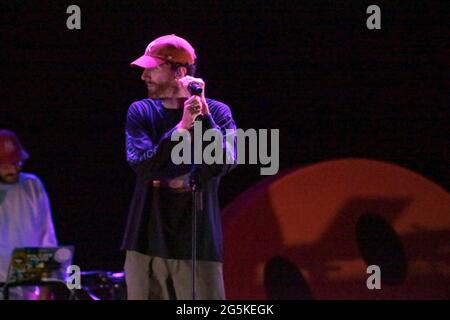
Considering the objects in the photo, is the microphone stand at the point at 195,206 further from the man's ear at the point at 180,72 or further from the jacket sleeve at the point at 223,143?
the man's ear at the point at 180,72

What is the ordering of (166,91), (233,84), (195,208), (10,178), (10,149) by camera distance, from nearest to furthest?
(195,208) → (166,91) → (10,149) → (10,178) → (233,84)

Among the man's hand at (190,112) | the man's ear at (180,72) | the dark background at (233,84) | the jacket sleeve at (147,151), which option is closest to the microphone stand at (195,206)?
the jacket sleeve at (147,151)

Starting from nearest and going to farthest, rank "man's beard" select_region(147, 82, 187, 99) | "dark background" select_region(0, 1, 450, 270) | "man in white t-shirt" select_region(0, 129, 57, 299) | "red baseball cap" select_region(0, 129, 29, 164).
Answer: "man's beard" select_region(147, 82, 187, 99)
"red baseball cap" select_region(0, 129, 29, 164)
"man in white t-shirt" select_region(0, 129, 57, 299)
"dark background" select_region(0, 1, 450, 270)

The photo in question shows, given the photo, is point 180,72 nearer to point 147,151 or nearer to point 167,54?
point 167,54

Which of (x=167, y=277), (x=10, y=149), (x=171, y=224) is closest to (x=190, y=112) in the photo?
(x=171, y=224)

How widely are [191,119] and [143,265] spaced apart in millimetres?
744

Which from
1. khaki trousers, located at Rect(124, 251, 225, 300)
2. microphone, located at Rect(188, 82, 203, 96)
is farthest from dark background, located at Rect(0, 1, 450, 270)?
khaki trousers, located at Rect(124, 251, 225, 300)

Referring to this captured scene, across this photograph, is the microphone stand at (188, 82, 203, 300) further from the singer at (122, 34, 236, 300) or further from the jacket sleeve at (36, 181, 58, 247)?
the jacket sleeve at (36, 181, 58, 247)

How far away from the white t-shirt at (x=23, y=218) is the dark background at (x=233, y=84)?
1.61 ft

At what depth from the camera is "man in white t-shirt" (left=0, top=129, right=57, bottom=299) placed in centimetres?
536

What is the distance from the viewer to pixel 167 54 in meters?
4.85

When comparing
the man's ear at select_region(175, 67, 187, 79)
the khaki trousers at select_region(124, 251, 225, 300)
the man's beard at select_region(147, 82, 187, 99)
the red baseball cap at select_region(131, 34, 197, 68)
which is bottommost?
the khaki trousers at select_region(124, 251, 225, 300)

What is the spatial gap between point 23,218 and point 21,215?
0.8 inches
